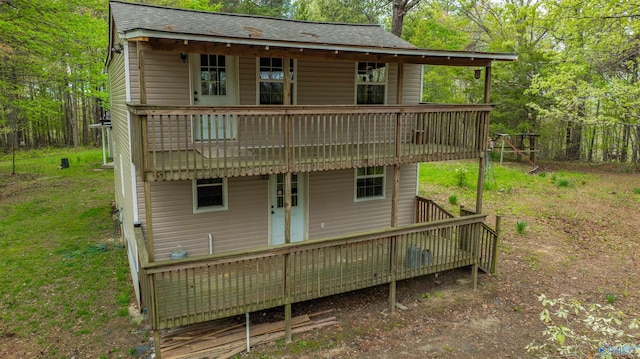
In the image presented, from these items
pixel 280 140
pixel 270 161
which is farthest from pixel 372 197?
pixel 270 161

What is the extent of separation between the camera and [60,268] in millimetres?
9836

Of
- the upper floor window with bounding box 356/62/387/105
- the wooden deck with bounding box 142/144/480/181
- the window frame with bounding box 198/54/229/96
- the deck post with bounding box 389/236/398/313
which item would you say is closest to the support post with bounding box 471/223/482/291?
the wooden deck with bounding box 142/144/480/181

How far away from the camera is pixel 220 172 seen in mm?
6754

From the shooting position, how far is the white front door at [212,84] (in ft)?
27.6

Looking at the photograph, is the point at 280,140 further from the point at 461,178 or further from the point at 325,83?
the point at 461,178

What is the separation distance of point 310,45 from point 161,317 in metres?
5.12

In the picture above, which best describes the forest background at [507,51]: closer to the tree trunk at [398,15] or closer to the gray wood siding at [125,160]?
the tree trunk at [398,15]

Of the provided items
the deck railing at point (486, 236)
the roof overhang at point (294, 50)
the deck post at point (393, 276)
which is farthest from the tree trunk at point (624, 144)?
the deck post at point (393, 276)

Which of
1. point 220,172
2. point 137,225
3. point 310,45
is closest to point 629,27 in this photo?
point 310,45

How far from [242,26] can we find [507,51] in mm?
18615

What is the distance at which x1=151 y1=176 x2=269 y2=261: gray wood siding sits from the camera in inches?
328

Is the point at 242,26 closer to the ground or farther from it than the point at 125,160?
farther from it

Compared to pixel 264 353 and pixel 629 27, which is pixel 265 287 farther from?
pixel 629 27

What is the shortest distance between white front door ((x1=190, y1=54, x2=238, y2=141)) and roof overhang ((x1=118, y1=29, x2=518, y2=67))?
202cm
